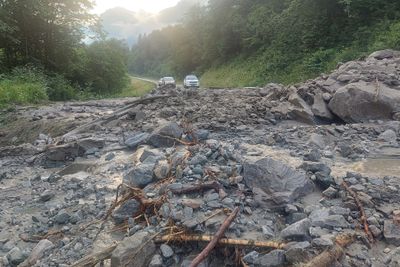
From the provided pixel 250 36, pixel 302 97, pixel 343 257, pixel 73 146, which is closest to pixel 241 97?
pixel 302 97

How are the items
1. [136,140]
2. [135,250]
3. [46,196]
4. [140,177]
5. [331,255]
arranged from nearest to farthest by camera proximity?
[331,255], [135,250], [140,177], [46,196], [136,140]

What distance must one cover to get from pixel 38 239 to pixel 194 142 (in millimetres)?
3246

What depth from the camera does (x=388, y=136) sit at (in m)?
7.17

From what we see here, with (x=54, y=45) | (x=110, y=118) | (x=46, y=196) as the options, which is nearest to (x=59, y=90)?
(x=54, y=45)

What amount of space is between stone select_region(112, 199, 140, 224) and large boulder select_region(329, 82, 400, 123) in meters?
5.56

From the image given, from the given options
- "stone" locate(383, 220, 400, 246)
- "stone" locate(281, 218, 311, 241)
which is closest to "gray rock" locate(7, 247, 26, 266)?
"stone" locate(281, 218, 311, 241)

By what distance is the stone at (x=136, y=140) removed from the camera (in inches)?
308

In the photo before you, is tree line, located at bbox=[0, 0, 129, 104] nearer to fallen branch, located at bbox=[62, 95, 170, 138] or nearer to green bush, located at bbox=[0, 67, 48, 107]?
green bush, located at bbox=[0, 67, 48, 107]

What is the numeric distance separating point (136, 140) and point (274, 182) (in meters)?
4.00

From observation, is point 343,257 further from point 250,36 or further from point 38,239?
point 250,36

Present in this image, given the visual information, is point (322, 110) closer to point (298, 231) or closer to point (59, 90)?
point (298, 231)

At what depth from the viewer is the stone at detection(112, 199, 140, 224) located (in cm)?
475

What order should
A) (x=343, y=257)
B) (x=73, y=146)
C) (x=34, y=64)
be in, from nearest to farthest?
(x=343, y=257)
(x=73, y=146)
(x=34, y=64)

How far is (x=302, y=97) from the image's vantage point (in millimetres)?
9766
